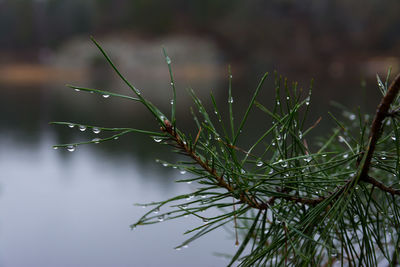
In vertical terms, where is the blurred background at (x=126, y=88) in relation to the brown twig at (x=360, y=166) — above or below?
above

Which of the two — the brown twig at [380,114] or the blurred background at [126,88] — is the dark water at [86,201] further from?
the brown twig at [380,114]

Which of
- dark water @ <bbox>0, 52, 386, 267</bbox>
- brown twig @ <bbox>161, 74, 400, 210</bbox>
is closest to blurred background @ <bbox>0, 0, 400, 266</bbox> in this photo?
dark water @ <bbox>0, 52, 386, 267</bbox>

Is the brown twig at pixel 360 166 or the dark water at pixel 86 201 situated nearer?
the brown twig at pixel 360 166

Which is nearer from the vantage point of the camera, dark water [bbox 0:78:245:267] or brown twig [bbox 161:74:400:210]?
brown twig [bbox 161:74:400:210]

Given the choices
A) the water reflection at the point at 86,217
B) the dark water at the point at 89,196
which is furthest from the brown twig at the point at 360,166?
the dark water at the point at 89,196

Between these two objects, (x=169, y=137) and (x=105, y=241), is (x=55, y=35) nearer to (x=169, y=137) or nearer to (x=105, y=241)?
(x=105, y=241)

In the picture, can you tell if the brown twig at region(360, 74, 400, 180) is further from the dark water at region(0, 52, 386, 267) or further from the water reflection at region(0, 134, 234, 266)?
the dark water at region(0, 52, 386, 267)

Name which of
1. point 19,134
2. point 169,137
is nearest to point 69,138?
point 19,134

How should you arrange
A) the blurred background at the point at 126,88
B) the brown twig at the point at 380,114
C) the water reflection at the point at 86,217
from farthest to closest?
the blurred background at the point at 126,88
the water reflection at the point at 86,217
the brown twig at the point at 380,114
